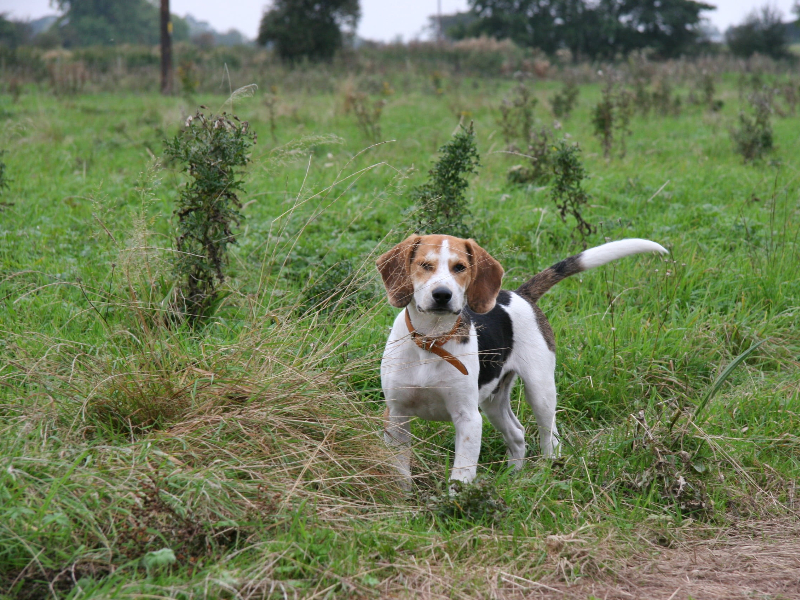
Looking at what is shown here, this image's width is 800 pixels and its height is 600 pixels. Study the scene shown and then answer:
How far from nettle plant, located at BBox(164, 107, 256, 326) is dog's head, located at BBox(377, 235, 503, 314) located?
1268 mm

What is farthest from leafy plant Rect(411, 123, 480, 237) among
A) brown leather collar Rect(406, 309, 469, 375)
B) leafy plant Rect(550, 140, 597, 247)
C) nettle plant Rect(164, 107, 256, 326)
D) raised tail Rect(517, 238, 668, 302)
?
brown leather collar Rect(406, 309, 469, 375)

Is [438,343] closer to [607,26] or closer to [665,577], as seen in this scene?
[665,577]

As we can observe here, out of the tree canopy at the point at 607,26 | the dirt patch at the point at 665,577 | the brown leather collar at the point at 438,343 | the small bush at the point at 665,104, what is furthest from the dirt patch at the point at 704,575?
the tree canopy at the point at 607,26

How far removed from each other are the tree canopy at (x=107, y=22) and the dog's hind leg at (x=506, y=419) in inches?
1937

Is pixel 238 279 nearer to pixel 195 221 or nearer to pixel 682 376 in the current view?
pixel 195 221

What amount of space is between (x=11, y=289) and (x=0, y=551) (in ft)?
9.17

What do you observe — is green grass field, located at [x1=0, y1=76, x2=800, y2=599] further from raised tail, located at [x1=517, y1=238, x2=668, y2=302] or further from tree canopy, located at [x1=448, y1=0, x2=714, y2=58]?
tree canopy, located at [x1=448, y1=0, x2=714, y2=58]

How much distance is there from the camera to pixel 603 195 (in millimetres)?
7027

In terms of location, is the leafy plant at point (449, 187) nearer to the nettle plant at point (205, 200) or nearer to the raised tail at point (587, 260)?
the raised tail at point (587, 260)

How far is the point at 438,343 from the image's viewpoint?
3.29 metres

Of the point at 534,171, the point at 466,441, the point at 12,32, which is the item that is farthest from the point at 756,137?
the point at 12,32

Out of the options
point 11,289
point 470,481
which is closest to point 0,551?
point 470,481

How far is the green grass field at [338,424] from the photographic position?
245cm

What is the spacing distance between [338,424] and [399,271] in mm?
737
